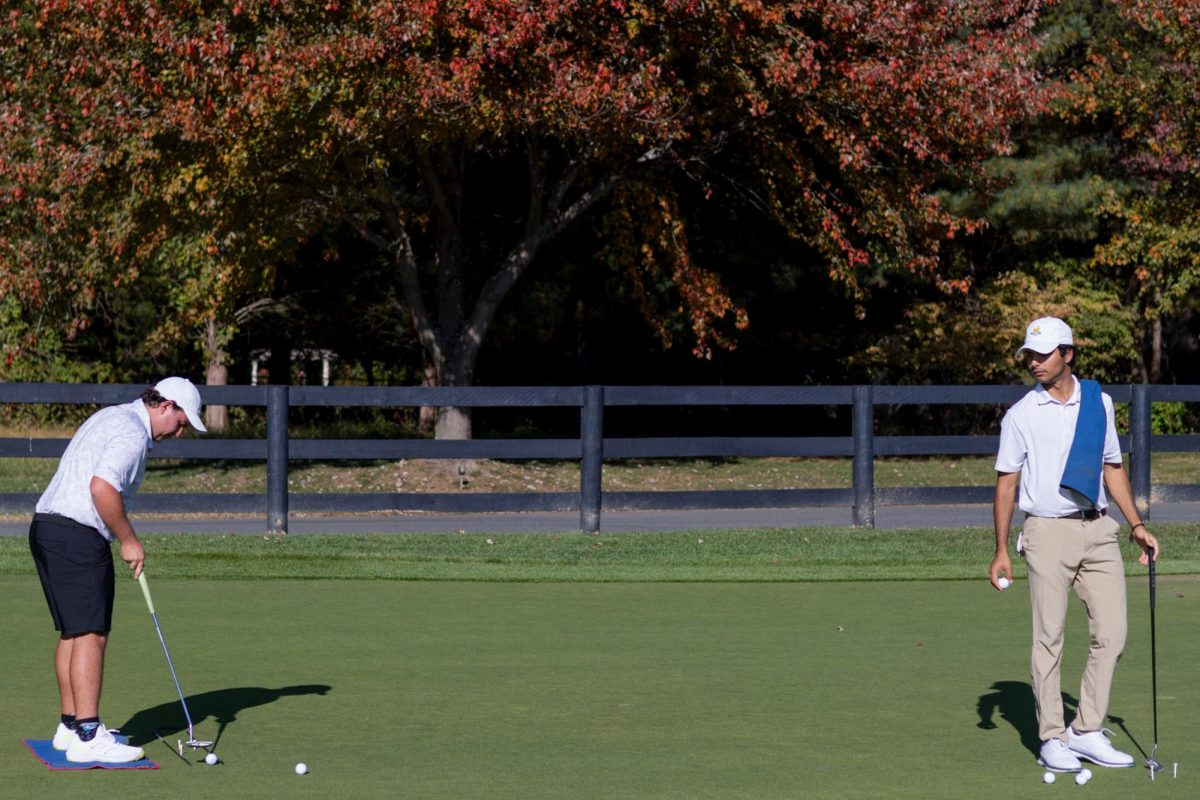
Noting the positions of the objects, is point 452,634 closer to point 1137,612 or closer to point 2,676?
point 2,676

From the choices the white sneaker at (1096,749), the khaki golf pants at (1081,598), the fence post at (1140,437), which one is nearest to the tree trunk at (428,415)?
the fence post at (1140,437)

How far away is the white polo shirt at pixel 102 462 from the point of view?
652cm

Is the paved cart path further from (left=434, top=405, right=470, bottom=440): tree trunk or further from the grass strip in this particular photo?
(left=434, top=405, right=470, bottom=440): tree trunk

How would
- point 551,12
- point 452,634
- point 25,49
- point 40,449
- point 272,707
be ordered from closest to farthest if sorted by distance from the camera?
point 272,707
point 452,634
point 40,449
point 551,12
point 25,49

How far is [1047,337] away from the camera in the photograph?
262 inches

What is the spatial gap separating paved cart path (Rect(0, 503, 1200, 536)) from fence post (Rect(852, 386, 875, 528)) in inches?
16.3

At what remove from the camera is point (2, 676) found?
846cm

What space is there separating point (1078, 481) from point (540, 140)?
19.9 meters

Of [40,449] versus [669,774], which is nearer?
[669,774]

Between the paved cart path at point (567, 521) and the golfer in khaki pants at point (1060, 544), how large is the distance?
379 inches

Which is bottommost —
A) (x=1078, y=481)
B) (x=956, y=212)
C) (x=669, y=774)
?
(x=669, y=774)

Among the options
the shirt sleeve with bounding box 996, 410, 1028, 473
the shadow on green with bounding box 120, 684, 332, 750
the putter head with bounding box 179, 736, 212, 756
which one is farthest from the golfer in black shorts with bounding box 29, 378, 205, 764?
the shirt sleeve with bounding box 996, 410, 1028, 473

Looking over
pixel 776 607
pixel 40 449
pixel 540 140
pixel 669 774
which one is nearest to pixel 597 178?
pixel 540 140

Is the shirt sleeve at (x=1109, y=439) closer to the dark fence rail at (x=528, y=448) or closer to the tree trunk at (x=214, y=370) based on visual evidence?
the dark fence rail at (x=528, y=448)
